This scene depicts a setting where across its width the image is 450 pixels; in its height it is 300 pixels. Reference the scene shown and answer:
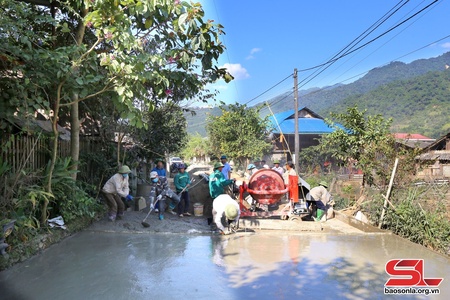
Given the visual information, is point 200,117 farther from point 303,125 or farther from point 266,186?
point 266,186

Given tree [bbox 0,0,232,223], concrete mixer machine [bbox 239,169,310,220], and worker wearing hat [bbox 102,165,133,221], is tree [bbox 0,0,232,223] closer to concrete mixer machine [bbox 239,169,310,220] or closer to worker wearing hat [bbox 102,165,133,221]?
worker wearing hat [bbox 102,165,133,221]

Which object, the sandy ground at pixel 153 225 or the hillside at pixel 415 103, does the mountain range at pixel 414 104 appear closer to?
the hillside at pixel 415 103

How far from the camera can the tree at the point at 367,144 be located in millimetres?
9500

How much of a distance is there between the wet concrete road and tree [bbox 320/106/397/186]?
2.17 m

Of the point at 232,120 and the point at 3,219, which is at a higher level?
the point at 232,120

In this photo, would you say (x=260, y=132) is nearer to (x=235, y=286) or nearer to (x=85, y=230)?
(x=85, y=230)

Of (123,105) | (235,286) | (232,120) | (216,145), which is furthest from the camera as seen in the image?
(216,145)

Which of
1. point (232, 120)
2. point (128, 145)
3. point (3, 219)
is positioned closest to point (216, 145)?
point (232, 120)

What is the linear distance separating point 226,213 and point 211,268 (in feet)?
7.79

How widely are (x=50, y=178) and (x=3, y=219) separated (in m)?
1.43

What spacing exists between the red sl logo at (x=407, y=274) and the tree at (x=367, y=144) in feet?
11.8

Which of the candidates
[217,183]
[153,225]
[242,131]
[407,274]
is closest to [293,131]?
[242,131]

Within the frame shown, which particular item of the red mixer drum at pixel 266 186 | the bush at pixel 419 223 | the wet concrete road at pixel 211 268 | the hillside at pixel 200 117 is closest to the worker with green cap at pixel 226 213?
the wet concrete road at pixel 211 268

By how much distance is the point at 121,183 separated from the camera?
8.77 m
